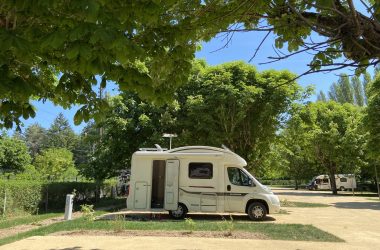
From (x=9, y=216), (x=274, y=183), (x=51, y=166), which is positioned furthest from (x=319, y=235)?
(x=274, y=183)

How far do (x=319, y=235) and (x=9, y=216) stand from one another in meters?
12.2

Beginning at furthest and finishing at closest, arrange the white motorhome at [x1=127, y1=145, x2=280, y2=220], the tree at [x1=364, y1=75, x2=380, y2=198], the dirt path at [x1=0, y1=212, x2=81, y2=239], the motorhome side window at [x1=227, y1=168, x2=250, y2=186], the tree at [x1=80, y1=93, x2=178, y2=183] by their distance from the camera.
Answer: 1. the tree at [x1=364, y1=75, x2=380, y2=198]
2. the tree at [x1=80, y1=93, x2=178, y2=183]
3. the motorhome side window at [x1=227, y1=168, x2=250, y2=186]
4. the white motorhome at [x1=127, y1=145, x2=280, y2=220]
5. the dirt path at [x1=0, y1=212, x2=81, y2=239]

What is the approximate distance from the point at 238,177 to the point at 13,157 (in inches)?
1312

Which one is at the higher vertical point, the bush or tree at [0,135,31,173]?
tree at [0,135,31,173]

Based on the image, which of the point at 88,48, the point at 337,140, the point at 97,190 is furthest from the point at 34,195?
the point at 337,140

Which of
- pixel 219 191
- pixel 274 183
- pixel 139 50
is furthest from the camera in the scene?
pixel 274 183

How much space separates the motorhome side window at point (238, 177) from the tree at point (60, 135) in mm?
106097

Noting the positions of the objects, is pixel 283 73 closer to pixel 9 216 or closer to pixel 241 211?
pixel 241 211

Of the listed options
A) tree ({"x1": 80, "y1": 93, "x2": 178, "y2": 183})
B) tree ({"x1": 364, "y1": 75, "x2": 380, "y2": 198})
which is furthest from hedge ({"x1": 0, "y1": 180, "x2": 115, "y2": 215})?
tree ({"x1": 364, "y1": 75, "x2": 380, "y2": 198})

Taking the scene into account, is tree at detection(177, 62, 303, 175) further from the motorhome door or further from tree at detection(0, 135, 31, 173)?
tree at detection(0, 135, 31, 173)

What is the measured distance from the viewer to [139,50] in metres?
3.79

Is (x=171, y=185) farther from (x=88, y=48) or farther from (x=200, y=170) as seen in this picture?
(x=88, y=48)

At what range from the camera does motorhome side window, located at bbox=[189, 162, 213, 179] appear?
15758mm

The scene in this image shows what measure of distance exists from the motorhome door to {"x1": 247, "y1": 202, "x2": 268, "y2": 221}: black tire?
112 inches
